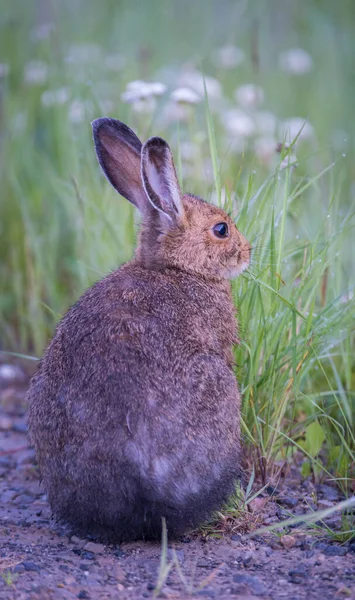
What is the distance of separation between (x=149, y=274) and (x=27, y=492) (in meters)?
1.46

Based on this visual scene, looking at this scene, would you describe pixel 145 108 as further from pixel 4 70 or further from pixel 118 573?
pixel 118 573

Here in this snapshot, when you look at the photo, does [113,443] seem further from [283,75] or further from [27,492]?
[283,75]

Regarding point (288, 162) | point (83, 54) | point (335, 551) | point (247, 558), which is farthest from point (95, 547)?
point (83, 54)

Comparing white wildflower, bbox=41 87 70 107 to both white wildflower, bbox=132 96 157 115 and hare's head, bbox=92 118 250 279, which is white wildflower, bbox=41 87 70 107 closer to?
white wildflower, bbox=132 96 157 115

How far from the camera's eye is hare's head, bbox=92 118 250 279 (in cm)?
471

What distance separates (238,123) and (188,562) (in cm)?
421

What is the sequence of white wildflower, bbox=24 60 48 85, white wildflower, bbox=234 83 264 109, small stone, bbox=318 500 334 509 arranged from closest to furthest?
small stone, bbox=318 500 334 509, white wildflower, bbox=234 83 264 109, white wildflower, bbox=24 60 48 85

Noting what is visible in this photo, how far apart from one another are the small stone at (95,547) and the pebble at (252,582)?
671 mm

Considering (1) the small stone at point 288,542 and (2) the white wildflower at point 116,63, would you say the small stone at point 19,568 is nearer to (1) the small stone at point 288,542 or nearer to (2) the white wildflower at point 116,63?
(1) the small stone at point 288,542

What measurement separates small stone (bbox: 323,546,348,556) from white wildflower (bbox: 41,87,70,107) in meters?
3.90

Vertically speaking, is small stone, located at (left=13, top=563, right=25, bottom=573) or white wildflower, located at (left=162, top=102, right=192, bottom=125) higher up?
white wildflower, located at (left=162, top=102, right=192, bottom=125)

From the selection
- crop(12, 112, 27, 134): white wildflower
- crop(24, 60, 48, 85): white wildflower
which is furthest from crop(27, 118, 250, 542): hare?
crop(24, 60, 48, 85): white wildflower

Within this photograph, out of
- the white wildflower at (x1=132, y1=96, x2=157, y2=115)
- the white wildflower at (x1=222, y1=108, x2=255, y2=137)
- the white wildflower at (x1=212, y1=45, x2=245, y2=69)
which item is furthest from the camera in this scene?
the white wildflower at (x1=212, y1=45, x2=245, y2=69)

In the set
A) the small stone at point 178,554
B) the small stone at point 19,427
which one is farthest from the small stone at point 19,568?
the small stone at point 19,427
